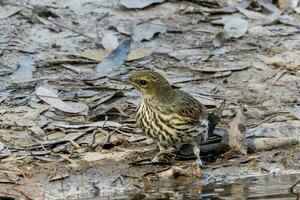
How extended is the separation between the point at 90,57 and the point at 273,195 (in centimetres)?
356

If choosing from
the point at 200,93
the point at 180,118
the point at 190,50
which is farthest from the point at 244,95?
the point at 180,118

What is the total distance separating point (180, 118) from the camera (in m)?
9.03

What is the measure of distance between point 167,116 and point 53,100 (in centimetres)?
178

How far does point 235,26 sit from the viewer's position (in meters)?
12.6

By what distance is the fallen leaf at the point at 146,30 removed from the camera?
39.8 ft

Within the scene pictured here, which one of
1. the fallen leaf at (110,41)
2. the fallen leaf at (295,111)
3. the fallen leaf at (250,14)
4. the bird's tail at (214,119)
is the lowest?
the bird's tail at (214,119)

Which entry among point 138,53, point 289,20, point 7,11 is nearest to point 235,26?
point 289,20

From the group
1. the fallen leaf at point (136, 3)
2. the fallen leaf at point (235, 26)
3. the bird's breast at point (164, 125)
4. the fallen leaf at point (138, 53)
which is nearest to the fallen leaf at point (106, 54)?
the fallen leaf at point (138, 53)

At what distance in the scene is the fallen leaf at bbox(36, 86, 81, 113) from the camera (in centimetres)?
1022

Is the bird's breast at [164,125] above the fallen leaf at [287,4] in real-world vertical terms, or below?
below

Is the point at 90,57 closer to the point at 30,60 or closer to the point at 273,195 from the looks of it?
the point at 30,60

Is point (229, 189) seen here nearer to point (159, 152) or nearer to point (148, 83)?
point (159, 152)

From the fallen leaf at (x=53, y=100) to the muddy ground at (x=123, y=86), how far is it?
0.01 metres

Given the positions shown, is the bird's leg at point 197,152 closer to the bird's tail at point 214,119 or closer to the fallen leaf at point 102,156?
the bird's tail at point 214,119
